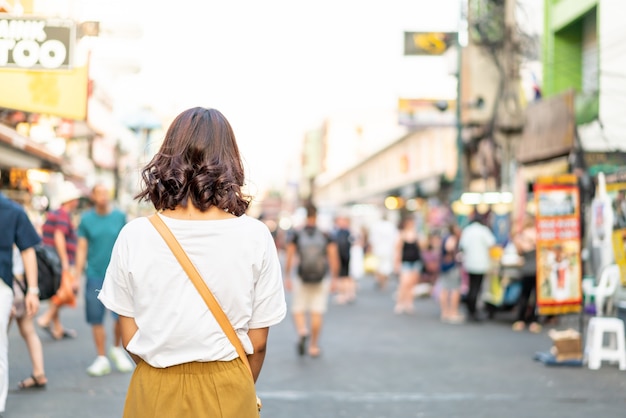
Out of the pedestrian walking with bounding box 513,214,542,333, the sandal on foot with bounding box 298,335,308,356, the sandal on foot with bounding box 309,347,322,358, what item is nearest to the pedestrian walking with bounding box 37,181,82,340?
the sandal on foot with bounding box 298,335,308,356

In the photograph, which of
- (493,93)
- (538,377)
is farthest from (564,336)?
(493,93)

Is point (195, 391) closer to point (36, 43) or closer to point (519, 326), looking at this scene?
point (36, 43)

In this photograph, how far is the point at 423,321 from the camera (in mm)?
14836

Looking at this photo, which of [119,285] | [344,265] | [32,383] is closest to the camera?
[119,285]

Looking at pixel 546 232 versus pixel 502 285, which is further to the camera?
pixel 502 285

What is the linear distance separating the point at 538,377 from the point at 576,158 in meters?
7.24

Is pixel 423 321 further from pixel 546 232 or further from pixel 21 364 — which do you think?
pixel 21 364

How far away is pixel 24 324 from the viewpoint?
7.25 m

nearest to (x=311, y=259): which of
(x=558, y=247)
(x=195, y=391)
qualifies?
(x=558, y=247)

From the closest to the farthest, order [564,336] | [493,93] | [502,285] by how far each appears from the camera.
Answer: [564,336] < [502,285] < [493,93]

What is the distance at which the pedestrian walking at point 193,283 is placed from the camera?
2846 millimetres

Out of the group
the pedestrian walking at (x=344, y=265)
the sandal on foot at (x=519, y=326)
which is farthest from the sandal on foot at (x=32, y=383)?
the pedestrian walking at (x=344, y=265)

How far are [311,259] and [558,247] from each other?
10.1ft

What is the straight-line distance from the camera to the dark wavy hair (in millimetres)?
2895
